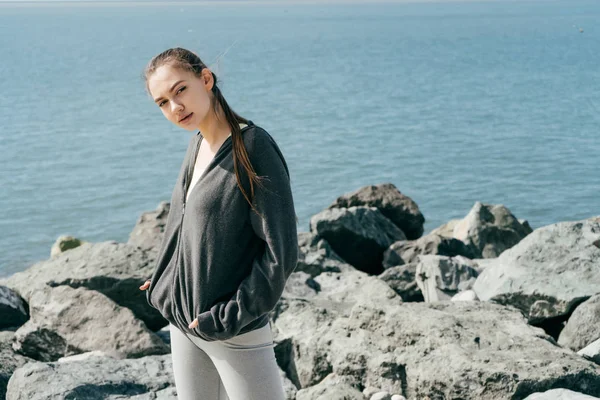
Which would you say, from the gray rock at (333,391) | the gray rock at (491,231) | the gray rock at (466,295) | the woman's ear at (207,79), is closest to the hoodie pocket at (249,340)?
the woman's ear at (207,79)

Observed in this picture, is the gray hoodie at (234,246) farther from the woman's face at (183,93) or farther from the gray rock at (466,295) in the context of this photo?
the gray rock at (466,295)

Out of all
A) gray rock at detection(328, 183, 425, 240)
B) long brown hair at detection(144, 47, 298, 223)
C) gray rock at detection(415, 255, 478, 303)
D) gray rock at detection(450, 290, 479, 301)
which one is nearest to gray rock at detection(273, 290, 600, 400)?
gray rock at detection(450, 290, 479, 301)

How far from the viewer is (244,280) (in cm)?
358

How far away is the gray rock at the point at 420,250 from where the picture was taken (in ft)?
35.1

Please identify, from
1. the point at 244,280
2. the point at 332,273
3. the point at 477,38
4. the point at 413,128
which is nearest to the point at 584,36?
the point at 477,38

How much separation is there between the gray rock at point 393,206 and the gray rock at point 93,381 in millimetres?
6825

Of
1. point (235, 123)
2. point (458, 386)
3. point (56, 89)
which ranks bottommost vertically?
point (458, 386)

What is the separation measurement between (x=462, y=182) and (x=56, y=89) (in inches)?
1177

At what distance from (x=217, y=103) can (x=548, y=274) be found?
4678mm

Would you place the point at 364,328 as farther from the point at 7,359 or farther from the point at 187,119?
the point at 187,119

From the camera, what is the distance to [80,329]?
23.4ft

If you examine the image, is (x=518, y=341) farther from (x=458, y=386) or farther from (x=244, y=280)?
(x=244, y=280)

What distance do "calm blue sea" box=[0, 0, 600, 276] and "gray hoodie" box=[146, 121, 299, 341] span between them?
561 mm

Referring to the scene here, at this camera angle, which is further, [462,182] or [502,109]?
[502,109]
